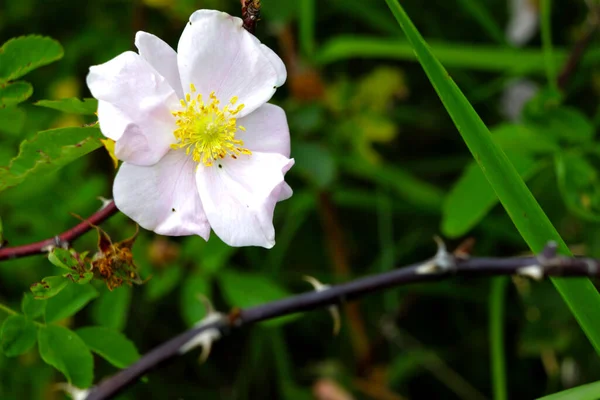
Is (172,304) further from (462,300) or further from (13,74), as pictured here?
(13,74)

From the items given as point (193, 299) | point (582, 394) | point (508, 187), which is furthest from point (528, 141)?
point (193, 299)

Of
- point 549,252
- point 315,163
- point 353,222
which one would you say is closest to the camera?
point 549,252

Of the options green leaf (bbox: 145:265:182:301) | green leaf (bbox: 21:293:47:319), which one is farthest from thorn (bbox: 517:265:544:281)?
green leaf (bbox: 145:265:182:301)

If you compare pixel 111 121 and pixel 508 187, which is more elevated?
pixel 508 187

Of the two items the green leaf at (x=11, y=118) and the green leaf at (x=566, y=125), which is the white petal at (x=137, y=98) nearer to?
the green leaf at (x=11, y=118)

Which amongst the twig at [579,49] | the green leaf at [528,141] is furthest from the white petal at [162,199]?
the twig at [579,49]

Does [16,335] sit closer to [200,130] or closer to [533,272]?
[200,130]

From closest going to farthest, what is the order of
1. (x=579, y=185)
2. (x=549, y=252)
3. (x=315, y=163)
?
(x=549, y=252) → (x=579, y=185) → (x=315, y=163)
